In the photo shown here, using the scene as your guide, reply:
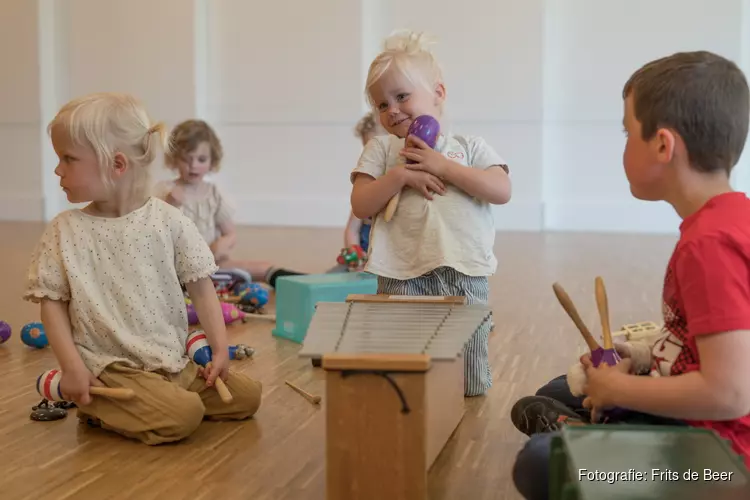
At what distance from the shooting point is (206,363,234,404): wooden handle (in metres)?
2.38

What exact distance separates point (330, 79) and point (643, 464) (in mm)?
7013

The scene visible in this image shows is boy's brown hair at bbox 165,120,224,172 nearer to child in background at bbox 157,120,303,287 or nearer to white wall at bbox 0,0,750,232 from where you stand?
child in background at bbox 157,120,303,287

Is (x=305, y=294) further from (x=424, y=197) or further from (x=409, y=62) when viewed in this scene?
(x=409, y=62)

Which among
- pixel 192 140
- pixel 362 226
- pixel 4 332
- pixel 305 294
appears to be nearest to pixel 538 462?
pixel 305 294

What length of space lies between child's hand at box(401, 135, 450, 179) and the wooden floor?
0.66 m

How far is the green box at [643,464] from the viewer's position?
122 centimetres

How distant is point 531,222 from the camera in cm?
784

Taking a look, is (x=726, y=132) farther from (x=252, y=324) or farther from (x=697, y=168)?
(x=252, y=324)

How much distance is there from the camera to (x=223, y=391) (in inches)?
94.3

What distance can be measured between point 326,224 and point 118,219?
5.86 meters

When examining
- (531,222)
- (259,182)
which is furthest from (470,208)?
(259,182)

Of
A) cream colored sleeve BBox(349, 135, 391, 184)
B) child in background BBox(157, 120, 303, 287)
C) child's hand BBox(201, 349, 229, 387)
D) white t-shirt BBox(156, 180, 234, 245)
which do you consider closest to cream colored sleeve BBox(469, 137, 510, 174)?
cream colored sleeve BBox(349, 135, 391, 184)

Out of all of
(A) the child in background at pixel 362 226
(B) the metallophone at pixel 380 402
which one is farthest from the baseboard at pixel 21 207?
(B) the metallophone at pixel 380 402

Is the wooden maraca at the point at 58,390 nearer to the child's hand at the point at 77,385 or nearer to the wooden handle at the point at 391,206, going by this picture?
the child's hand at the point at 77,385
